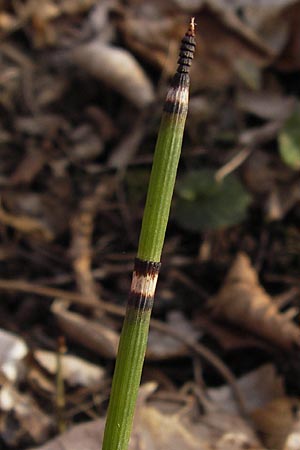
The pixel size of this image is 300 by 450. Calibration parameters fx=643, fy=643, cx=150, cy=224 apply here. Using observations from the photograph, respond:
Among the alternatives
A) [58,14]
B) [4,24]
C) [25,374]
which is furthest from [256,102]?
[25,374]

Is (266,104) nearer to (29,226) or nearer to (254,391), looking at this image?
(29,226)

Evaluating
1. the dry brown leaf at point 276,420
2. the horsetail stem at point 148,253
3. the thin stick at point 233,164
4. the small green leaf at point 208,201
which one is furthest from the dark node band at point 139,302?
the thin stick at point 233,164

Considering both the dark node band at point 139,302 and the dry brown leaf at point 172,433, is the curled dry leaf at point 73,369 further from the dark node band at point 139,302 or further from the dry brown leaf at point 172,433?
the dark node band at point 139,302

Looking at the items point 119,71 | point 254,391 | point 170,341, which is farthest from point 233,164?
point 254,391

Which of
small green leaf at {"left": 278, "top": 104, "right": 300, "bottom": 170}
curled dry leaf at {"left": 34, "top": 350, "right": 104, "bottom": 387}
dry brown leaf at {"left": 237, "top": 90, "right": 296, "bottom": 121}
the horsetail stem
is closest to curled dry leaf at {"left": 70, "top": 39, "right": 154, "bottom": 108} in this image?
dry brown leaf at {"left": 237, "top": 90, "right": 296, "bottom": 121}

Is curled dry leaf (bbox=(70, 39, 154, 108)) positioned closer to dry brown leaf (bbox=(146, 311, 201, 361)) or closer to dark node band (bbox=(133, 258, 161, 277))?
dry brown leaf (bbox=(146, 311, 201, 361))

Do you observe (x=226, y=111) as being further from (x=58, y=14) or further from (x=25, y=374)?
(x=25, y=374)
